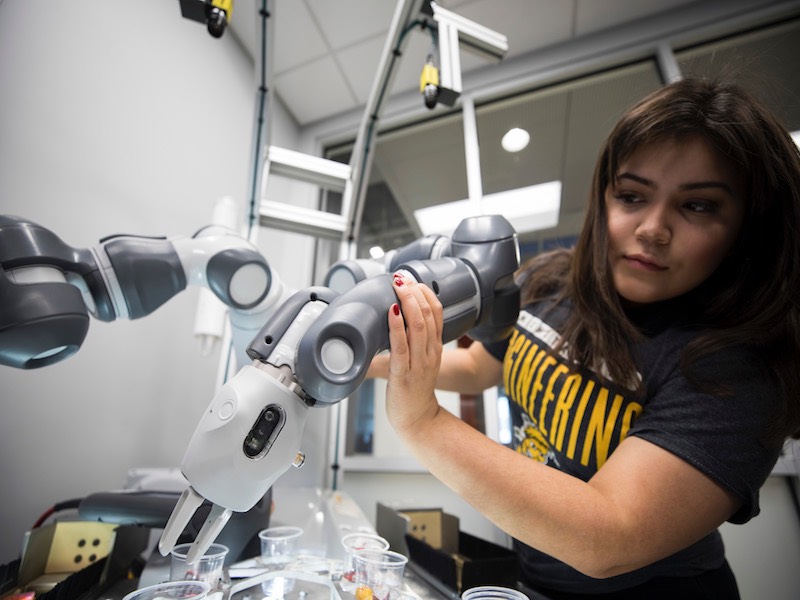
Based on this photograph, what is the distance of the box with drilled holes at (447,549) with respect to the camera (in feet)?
1.63

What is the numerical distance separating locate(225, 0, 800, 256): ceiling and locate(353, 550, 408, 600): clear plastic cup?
1.71 m

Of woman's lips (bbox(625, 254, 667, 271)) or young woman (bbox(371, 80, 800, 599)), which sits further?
woman's lips (bbox(625, 254, 667, 271))

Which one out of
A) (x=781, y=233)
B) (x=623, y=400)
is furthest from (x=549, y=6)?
(x=623, y=400)

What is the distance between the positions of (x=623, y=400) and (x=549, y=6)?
1774 millimetres

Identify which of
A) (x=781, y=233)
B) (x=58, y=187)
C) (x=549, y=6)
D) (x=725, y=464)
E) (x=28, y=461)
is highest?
(x=549, y=6)

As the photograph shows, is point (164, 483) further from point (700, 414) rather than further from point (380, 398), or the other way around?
point (380, 398)

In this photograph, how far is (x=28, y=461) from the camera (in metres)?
0.81

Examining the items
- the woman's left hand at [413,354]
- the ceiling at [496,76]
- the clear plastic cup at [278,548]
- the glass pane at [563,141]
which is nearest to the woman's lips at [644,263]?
the woman's left hand at [413,354]

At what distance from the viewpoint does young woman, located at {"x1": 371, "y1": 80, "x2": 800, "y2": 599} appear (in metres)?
0.43

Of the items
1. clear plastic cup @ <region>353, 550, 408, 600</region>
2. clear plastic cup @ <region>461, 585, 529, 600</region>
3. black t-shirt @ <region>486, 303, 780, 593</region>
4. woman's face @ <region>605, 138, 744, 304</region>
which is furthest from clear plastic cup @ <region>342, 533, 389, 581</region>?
woman's face @ <region>605, 138, 744, 304</region>

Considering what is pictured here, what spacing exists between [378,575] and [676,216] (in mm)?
703

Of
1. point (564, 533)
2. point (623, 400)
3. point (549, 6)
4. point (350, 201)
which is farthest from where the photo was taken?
point (549, 6)

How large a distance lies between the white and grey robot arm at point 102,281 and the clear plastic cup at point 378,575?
0.37 metres

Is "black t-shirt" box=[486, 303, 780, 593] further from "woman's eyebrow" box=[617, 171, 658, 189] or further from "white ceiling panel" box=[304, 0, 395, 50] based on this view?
"white ceiling panel" box=[304, 0, 395, 50]
